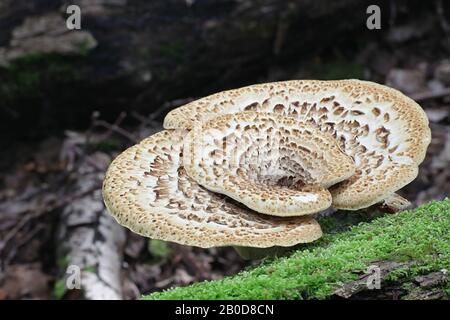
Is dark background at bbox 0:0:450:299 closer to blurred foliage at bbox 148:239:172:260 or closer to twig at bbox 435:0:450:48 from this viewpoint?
blurred foliage at bbox 148:239:172:260

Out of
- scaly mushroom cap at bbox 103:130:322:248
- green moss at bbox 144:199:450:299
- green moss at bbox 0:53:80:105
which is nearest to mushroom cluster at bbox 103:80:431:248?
scaly mushroom cap at bbox 103:130:322:248

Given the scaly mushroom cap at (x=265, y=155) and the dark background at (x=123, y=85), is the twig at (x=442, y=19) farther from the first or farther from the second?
the scaly mushroom cap at (x=265, y=155)

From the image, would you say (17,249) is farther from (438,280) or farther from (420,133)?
(438,280)

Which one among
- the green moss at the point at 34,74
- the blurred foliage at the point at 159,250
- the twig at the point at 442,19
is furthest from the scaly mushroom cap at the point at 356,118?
the twig at the point at 442,19

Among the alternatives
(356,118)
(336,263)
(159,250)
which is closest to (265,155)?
(356,118)

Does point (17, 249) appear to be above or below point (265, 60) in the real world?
below

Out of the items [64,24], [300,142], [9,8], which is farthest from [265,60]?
[300,142]

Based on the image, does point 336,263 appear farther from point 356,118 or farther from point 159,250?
point 159,250
